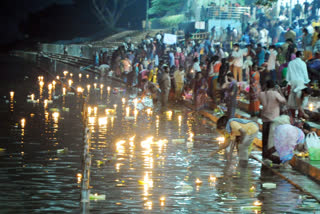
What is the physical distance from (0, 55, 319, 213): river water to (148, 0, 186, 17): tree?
5720 cm

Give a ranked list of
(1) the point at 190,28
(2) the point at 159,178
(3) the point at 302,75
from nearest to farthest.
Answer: (2) the point at 159,178, (3) the point at 302,75, (1) the point at 190,28

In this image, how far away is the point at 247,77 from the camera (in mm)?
28375

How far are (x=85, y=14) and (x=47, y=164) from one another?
92216 mm

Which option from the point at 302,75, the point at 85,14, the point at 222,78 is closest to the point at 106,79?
the point at 222,78

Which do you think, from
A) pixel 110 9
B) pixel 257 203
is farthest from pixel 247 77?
pixel 110 9

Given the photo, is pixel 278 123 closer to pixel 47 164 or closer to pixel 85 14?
pixel 47 164

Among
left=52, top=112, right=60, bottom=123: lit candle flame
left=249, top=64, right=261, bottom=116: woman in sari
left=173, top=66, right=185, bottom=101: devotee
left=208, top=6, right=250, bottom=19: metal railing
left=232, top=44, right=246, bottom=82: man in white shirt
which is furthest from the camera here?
left=208, top=6, right=250, bottom=19: metal railing

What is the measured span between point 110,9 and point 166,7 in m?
22.7

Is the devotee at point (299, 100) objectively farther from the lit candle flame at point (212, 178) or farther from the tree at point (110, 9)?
the tree at point (110, 9)

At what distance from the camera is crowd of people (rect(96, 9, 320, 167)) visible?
44.2 feet

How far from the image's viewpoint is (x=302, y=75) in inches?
679

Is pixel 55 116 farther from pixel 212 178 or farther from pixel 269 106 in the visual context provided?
pixel 212 178

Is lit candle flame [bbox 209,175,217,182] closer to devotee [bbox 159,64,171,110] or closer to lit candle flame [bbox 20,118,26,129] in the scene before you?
lit candle flame [bbox 20,118,26,129]

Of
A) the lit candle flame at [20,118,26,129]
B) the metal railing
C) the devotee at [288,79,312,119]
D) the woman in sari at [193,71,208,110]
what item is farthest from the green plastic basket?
the metal railing
